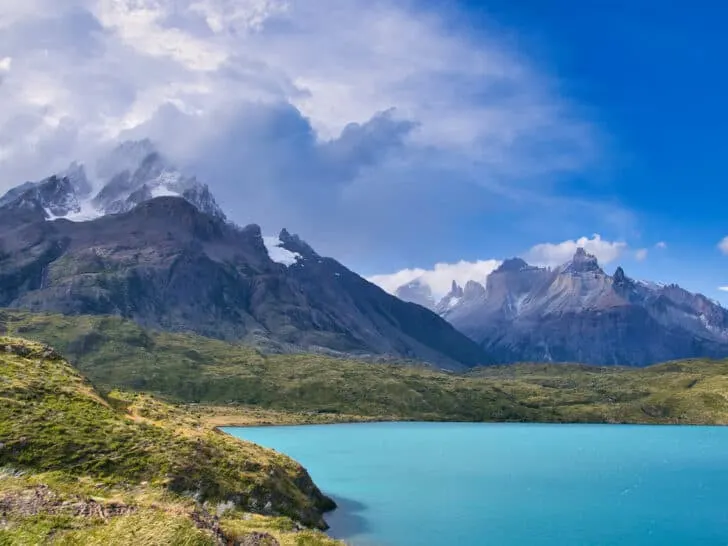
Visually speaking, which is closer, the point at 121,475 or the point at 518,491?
the point at 121,475

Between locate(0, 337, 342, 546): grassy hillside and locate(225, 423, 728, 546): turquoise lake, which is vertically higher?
locate(0, 337, 342, 546): grassy hillside

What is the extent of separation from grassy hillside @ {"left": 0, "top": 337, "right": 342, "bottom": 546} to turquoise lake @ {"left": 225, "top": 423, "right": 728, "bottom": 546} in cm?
994

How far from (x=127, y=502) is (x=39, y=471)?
56.0 feet

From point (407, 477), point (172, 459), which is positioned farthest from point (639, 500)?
point (172, 459)

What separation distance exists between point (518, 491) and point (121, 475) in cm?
5733

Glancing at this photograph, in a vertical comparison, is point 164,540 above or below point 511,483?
above

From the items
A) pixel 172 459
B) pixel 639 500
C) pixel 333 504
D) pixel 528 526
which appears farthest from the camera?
pixel 639 500

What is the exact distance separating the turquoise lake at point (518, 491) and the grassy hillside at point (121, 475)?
32.6 ft

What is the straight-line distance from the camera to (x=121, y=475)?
49.5 meters

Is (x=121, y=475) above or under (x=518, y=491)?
above

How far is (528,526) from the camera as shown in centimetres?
6750

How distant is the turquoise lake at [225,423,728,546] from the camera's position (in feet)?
210

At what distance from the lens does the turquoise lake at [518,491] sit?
64.1 meters

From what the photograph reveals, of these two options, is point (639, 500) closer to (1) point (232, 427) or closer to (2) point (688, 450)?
(2) point (688, 450)
